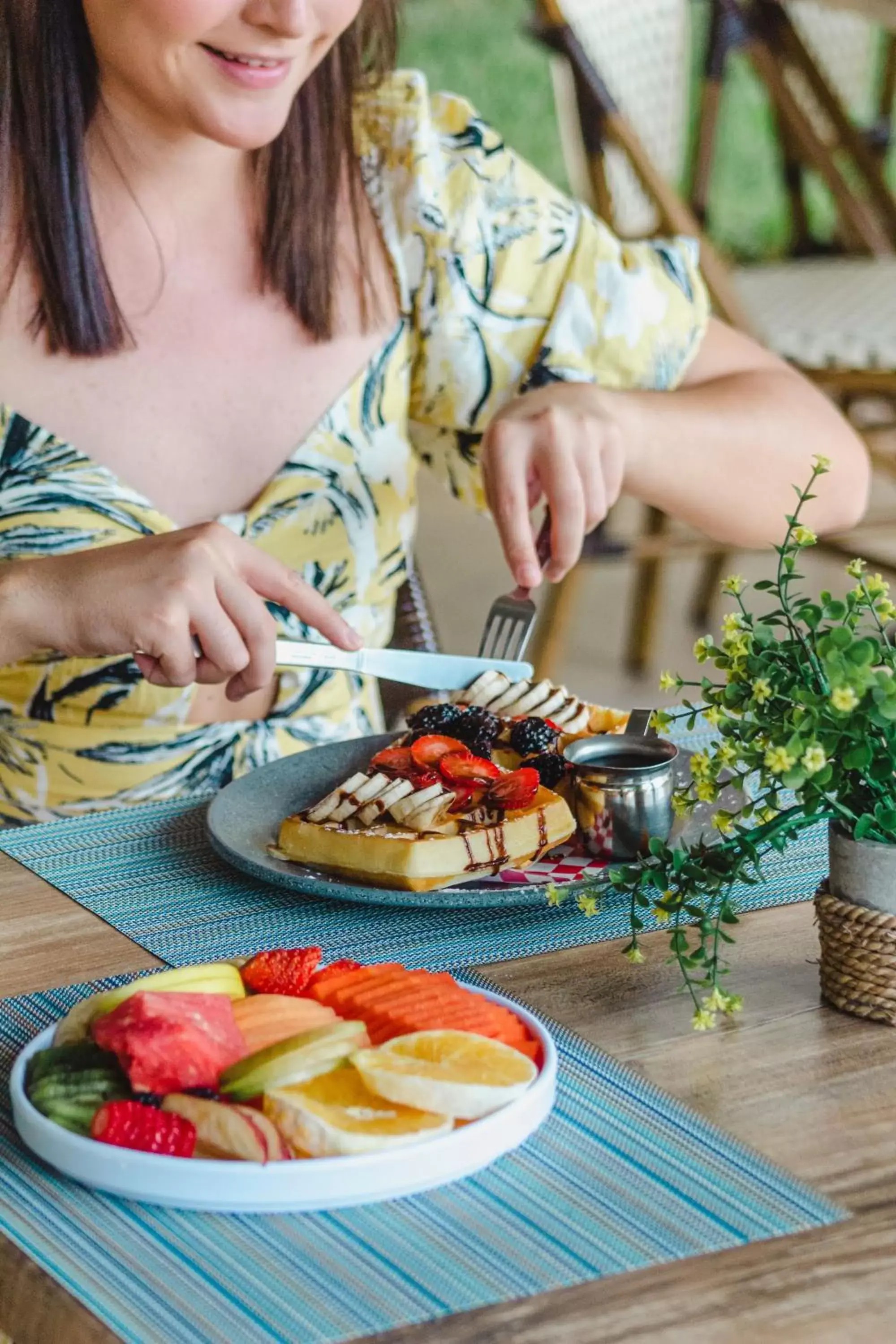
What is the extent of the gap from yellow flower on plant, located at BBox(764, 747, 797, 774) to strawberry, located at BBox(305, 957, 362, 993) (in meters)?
0.21

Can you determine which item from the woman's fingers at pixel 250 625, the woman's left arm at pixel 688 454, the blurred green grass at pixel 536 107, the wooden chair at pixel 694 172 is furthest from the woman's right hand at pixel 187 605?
the blurred green grass at pixel 536 107

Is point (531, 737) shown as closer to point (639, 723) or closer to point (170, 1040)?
point (639, 723)

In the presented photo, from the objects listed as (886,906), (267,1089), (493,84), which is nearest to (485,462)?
(886,906)

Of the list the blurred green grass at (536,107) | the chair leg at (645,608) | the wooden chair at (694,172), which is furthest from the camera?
the blurred green grass at (536,107)

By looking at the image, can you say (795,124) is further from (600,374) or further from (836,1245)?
(836,1245)

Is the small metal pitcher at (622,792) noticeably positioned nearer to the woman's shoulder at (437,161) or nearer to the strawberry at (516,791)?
the strawberry at (516,791)

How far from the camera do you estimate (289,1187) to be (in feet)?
2.16

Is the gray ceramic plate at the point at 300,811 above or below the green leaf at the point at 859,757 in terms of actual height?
below

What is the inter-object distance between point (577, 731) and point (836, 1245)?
57 cm

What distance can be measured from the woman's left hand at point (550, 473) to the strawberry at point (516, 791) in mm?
269

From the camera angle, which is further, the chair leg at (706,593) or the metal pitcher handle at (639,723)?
the chair leg at (706,593)

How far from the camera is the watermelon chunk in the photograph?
0.69 metres

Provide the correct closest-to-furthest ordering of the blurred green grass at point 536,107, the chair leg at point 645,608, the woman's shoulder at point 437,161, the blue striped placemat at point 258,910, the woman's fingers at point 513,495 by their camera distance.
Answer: the blue striped placemat at point 258,910 → the woman's fingers at point 513,495 → the woman's shoulder at point 437,161 → the chair leg at point 645,608 → the blurred green grass at point 536,107

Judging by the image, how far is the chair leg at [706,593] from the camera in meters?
3.75
